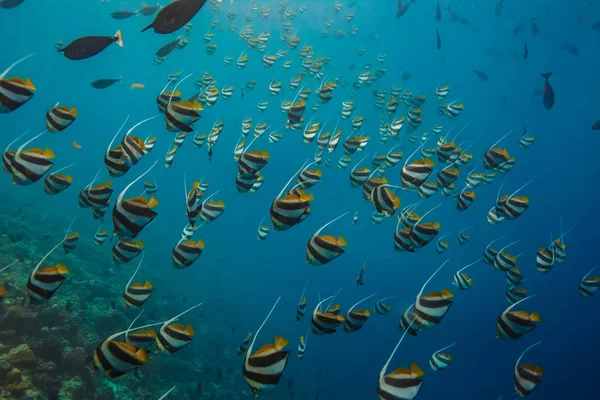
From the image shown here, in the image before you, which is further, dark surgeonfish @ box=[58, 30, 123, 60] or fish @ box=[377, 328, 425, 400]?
dark surgeonfish @ box=[58, 30, 123, 60]

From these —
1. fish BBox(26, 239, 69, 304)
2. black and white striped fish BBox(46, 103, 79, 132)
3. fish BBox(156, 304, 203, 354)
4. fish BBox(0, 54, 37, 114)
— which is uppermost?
fish BBox(0, 54, 37, 114)

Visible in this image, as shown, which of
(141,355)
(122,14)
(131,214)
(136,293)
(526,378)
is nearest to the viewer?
(141,355)

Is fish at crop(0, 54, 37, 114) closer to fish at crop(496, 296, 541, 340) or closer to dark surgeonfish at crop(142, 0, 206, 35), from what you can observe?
dark surgeonfish at crop(142, 0, 206, 35)

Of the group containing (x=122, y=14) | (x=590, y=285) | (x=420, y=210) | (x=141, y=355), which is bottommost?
(x=420, y=210)

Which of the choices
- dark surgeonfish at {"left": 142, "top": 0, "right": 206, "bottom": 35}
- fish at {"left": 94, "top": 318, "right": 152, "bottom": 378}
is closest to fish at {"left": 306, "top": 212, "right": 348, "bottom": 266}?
fish at {"left": 94, "top": 318, "right": 152, "bottom": 378}

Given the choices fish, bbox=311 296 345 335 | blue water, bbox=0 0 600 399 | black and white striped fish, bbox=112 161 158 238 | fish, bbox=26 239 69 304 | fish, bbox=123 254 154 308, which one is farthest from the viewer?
blue water, bbox=0 0 600 399

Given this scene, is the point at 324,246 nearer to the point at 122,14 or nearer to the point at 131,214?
the point at 131,214

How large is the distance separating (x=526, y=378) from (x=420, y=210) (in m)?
40.3

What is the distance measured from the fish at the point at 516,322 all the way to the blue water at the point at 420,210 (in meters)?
9.00

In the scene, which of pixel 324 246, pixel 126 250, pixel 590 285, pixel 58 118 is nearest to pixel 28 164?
pixel 58 118

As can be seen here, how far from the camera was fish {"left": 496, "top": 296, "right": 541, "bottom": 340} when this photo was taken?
13.5 feet

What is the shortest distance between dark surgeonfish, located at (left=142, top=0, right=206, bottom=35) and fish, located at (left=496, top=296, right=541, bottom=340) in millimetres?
4420

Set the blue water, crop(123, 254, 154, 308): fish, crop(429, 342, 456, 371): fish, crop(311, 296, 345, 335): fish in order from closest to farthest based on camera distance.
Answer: crop(311, 296, 345, 335): fish < crop(123, 254, 154, 308): fish < crop(429, 342, 456, 371): fish < the blue water

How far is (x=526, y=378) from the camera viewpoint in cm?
402
